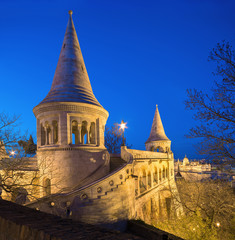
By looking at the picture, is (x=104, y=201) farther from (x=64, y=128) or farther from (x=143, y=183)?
(x=143, y=183)

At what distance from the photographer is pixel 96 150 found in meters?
13.0

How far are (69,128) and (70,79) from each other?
3.76m

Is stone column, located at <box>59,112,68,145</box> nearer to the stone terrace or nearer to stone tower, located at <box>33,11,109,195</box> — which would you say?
stone tower, located at <box>33,11,109,195</box>

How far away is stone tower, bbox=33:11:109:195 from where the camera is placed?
39.1 feet

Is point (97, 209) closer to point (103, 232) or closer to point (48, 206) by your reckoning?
point (48, 206)

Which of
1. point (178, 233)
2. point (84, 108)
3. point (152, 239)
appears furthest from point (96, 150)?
point (178, 233)

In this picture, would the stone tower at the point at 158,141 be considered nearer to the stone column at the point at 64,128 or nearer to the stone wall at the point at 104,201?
the stone wall at the point at 104,201

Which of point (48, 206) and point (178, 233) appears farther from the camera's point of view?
point (178, 233)

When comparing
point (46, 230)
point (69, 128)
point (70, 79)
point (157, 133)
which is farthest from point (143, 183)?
point (46, 230)

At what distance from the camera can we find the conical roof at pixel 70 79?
12.9 m

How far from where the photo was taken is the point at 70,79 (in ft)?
45.6

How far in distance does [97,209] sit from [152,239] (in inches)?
144

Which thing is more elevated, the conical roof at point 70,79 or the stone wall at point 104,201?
the conical roof at point 70,79

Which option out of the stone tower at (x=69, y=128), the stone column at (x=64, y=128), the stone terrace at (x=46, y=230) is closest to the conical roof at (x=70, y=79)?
the stone tower at (x=69, y=128)
